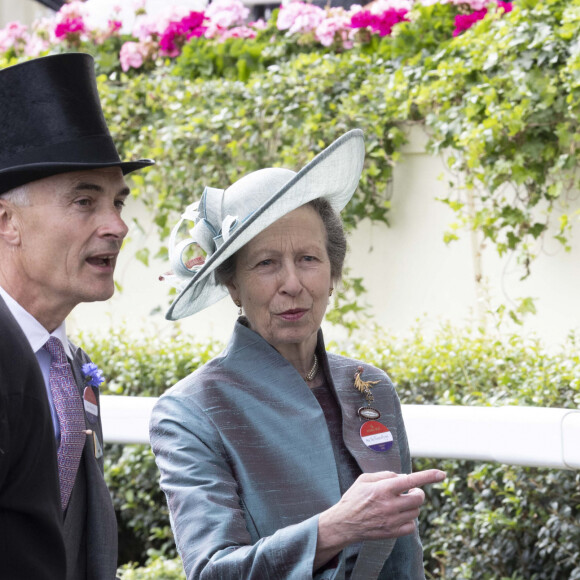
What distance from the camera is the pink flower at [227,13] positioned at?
677 cm

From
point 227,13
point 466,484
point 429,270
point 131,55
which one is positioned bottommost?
point 466,484

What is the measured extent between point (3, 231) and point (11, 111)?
0.26 metres

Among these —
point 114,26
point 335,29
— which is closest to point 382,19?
point 335,29

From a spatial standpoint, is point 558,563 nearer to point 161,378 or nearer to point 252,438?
point 252,438

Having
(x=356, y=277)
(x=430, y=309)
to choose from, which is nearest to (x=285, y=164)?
(x=356, y=277)

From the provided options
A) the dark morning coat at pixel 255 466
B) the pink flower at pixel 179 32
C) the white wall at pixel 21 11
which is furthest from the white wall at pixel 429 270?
the white wall at pixel 21 11

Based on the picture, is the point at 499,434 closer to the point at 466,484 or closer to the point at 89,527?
A: the point at 466,484

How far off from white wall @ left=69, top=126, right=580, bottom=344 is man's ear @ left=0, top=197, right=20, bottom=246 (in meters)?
3.70

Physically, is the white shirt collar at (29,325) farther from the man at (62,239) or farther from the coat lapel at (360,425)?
the coat lapel at (360,425)

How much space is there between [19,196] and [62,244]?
0.14m

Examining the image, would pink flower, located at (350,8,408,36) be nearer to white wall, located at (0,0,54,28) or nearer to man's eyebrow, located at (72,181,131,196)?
man's eyebrow, located at (72,181,131,196)

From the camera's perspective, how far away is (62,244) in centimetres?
218

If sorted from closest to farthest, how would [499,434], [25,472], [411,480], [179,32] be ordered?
[25,472] → [411,480] → [499,434] → [179,32]

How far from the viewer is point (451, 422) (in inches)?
119
